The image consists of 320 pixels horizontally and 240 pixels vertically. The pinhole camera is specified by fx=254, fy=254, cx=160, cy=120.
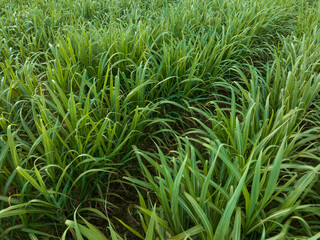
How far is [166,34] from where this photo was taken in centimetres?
216

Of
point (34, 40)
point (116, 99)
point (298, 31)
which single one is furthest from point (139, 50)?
point (298, 31)

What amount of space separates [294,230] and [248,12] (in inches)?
85.0

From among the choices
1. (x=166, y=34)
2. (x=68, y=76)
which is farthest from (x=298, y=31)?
(x=68, y=76)

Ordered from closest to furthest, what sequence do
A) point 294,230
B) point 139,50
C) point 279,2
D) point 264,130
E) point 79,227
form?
point 79,227, point 294,230, point 264,130, point 139,50, point 279,2

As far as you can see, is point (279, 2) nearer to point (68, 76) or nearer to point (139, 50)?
point (139, 50)

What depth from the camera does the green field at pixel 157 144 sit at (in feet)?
2.88

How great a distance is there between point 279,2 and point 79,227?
3.26 m

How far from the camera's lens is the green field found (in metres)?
0.88

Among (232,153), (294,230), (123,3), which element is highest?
(123,3)

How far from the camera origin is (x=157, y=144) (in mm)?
1481

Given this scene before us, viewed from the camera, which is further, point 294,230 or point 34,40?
point 34,40

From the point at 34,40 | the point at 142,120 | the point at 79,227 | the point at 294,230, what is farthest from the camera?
the point at 34,40

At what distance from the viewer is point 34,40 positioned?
84.4 inches

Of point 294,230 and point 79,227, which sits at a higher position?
point 79,227
